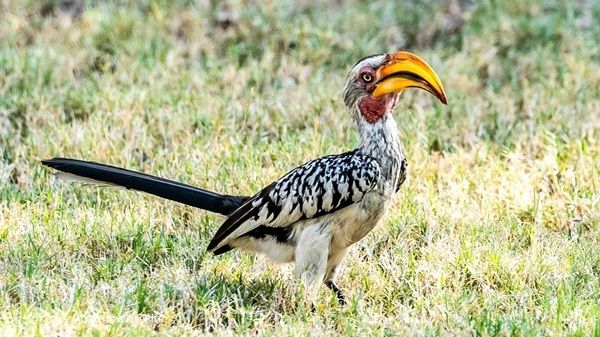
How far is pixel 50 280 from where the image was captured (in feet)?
16.8

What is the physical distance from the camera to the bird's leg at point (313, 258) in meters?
5.04

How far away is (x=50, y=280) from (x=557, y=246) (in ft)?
8.23

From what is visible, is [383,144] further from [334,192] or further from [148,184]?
[148,184]

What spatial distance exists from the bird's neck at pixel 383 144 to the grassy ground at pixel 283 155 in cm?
58

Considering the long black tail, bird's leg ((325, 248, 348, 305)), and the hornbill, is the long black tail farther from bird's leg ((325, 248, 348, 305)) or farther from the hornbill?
bird's leg ((325, 248, 348, 305))

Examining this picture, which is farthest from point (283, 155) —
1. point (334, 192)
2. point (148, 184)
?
point (334, 192)

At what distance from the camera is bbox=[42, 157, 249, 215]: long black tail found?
17.7 feet

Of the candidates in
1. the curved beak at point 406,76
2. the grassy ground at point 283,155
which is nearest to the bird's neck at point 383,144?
the curved beak at point 406,76

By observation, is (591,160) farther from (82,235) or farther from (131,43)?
(131,43)

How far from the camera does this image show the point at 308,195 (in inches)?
201

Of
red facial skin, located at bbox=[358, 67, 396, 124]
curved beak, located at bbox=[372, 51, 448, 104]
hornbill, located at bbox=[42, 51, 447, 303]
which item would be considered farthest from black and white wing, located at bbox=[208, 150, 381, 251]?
curved beak, located at bbox=[372, 51, 448, 104]

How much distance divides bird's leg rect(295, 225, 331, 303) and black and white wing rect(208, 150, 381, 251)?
0.30 feet

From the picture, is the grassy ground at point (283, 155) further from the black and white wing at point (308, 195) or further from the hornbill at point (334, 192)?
the black and white wing at point (308, 195)

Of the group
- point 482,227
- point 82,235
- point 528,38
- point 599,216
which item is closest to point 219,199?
point 82,235
